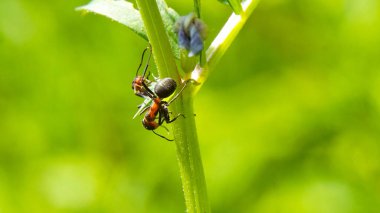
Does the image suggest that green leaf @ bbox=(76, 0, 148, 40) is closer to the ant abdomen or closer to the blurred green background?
the ant abdomen

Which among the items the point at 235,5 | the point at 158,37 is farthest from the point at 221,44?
the point at 158,37

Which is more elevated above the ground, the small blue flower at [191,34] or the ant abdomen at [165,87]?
the small blue flower at [191,34]

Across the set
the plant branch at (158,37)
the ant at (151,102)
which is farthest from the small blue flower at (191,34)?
the ant at (151,102)

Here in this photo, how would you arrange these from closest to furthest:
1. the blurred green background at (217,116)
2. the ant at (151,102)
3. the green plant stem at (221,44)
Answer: the green plant stem at (221,44) → the ant at (151,102) → the blurred green background at (217,116)

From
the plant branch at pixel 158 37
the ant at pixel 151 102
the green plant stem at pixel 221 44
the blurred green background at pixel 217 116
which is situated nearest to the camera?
the plant branch at pixel 158 37

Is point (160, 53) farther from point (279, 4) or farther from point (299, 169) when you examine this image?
point (279, 4)

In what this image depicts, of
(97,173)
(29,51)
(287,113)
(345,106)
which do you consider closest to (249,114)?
(287,113)

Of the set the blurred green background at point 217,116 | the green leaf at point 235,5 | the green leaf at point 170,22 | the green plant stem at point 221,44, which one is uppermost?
the green leaf at point 170,22

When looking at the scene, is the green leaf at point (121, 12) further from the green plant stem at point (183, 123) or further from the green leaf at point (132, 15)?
the green plant stem at point (183, 123)
